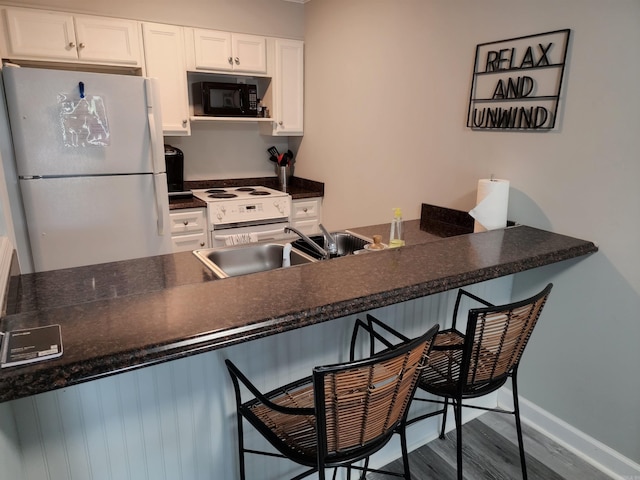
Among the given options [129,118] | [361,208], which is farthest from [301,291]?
[361,208]

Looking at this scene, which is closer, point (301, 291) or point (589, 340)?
point (301, 291)

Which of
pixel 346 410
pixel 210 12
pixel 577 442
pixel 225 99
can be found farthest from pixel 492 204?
pixel 210 12

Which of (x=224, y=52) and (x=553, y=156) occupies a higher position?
(x=224, y=52)

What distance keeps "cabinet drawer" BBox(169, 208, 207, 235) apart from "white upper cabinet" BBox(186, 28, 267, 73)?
1114mm

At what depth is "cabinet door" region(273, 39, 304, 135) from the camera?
3.47 m

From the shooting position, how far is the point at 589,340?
1852 mm

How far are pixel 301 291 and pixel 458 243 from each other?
85cm

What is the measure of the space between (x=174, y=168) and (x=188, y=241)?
66 centimetres

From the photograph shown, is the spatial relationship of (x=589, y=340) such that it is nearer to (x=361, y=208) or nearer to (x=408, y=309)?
(x=408, y=309)

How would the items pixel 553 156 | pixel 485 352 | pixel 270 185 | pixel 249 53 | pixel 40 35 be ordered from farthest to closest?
pixel 270 185 → pixel 249 53 → pixel 40 35 → pixel 553 156 → pixel 485 352

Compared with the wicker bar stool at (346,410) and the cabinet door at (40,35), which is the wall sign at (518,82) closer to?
the wicker bar stool at (346,410)

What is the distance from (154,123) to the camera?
7.64 ft

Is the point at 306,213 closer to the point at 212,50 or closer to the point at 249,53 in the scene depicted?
the point at 249,53

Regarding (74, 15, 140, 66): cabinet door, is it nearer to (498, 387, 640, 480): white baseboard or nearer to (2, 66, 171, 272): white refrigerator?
(2, 66, 171, 272): white refrigerator
